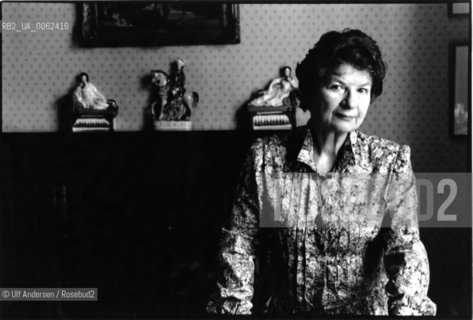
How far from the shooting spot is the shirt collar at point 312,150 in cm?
127

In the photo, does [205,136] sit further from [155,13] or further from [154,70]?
[155,13]

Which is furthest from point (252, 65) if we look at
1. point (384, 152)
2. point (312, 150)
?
point (384, 152)

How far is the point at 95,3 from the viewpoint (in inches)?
60.1

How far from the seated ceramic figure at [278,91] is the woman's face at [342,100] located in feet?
0.76

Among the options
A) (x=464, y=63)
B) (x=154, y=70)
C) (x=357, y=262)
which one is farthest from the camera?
(x=154, y=70)

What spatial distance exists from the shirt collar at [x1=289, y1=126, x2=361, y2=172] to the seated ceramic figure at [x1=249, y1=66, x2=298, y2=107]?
0.23m

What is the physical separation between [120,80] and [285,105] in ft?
1.67

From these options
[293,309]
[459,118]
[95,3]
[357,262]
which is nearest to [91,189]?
[95,3]

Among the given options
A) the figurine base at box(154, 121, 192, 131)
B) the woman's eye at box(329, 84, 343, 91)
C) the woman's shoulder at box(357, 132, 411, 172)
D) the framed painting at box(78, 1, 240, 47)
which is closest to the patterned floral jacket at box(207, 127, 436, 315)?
the woman's shoulder at box(357, 132, 411, 172)

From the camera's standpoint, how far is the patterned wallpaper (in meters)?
1.46

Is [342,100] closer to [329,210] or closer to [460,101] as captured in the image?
[329,210]

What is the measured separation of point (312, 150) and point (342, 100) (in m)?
0.15

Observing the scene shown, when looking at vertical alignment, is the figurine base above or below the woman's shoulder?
above

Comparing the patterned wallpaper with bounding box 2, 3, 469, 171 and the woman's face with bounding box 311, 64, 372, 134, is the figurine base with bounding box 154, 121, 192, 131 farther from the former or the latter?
the woman's face with bounding box 311, 64, 372, 134
